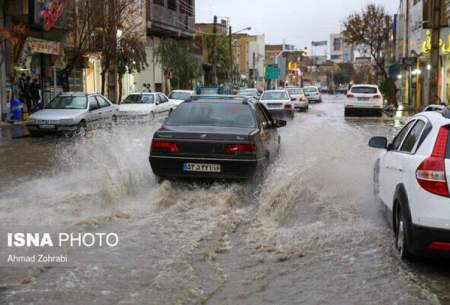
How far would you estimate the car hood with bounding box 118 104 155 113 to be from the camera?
2775 cm

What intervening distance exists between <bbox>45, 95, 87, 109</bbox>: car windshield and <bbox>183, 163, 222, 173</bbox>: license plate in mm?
13357

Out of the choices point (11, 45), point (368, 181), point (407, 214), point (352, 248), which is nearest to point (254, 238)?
point (352, 248)

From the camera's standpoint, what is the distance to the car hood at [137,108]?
27753 mm

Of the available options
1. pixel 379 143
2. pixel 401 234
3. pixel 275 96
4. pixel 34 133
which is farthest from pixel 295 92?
pixel 401 234

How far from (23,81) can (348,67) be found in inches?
5592

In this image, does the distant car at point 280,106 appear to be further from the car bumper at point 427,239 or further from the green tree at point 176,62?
the car bumper at point 427,239

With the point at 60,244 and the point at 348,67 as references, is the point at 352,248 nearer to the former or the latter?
the point at 60,244

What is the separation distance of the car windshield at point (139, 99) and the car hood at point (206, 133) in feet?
63.6

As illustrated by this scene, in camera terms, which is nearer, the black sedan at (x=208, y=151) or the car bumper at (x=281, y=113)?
the black sedan at (x=208, y=151)

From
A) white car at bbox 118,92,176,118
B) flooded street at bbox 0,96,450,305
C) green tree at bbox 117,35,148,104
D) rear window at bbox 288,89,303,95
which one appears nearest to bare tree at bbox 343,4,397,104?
rear window at bbox 288,89,303,95

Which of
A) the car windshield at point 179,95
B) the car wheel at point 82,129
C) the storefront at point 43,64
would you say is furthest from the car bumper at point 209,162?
the car windshield at point 179,95

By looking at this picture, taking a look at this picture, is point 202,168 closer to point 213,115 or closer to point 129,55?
point 213,115

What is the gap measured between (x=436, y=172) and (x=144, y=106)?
76.4 ft

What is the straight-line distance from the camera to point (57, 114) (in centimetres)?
2155
